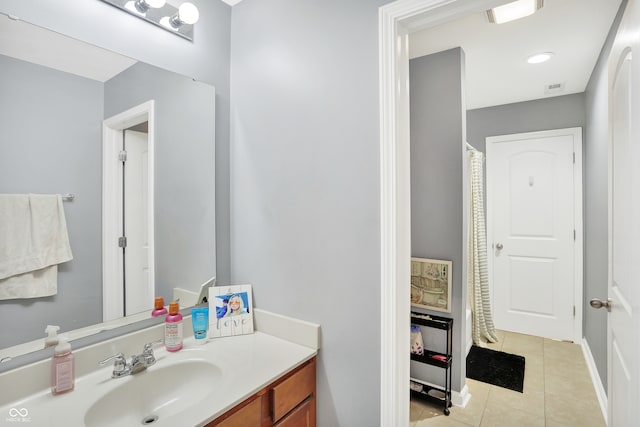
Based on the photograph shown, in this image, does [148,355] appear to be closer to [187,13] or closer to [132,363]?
[132,363]

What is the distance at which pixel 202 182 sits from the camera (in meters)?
1.59

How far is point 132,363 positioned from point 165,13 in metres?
1.42

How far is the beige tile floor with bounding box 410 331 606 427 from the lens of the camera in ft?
6.73

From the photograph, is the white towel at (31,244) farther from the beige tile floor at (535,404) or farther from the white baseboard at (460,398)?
the white baseboard at (460,398)

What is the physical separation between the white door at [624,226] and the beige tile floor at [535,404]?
895 millimetres

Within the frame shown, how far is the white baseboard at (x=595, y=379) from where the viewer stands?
2171 millimetres

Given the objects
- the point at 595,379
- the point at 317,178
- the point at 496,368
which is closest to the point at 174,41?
the point at 317,178

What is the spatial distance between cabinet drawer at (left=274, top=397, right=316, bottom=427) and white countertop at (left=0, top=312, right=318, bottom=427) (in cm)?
19

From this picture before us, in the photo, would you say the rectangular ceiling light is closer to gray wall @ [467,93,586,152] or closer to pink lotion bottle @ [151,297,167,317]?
gray wall @ [467,93,586,152]

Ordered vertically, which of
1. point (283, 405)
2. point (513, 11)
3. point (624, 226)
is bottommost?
point (283, 405)

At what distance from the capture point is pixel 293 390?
1264 mm

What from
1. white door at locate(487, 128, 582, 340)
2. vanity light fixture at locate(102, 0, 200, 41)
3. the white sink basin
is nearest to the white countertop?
the white sink basin

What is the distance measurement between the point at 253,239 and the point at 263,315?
37cm

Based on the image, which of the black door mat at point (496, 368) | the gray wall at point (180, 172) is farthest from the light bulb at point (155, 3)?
the black door mat at point (496, 368)
